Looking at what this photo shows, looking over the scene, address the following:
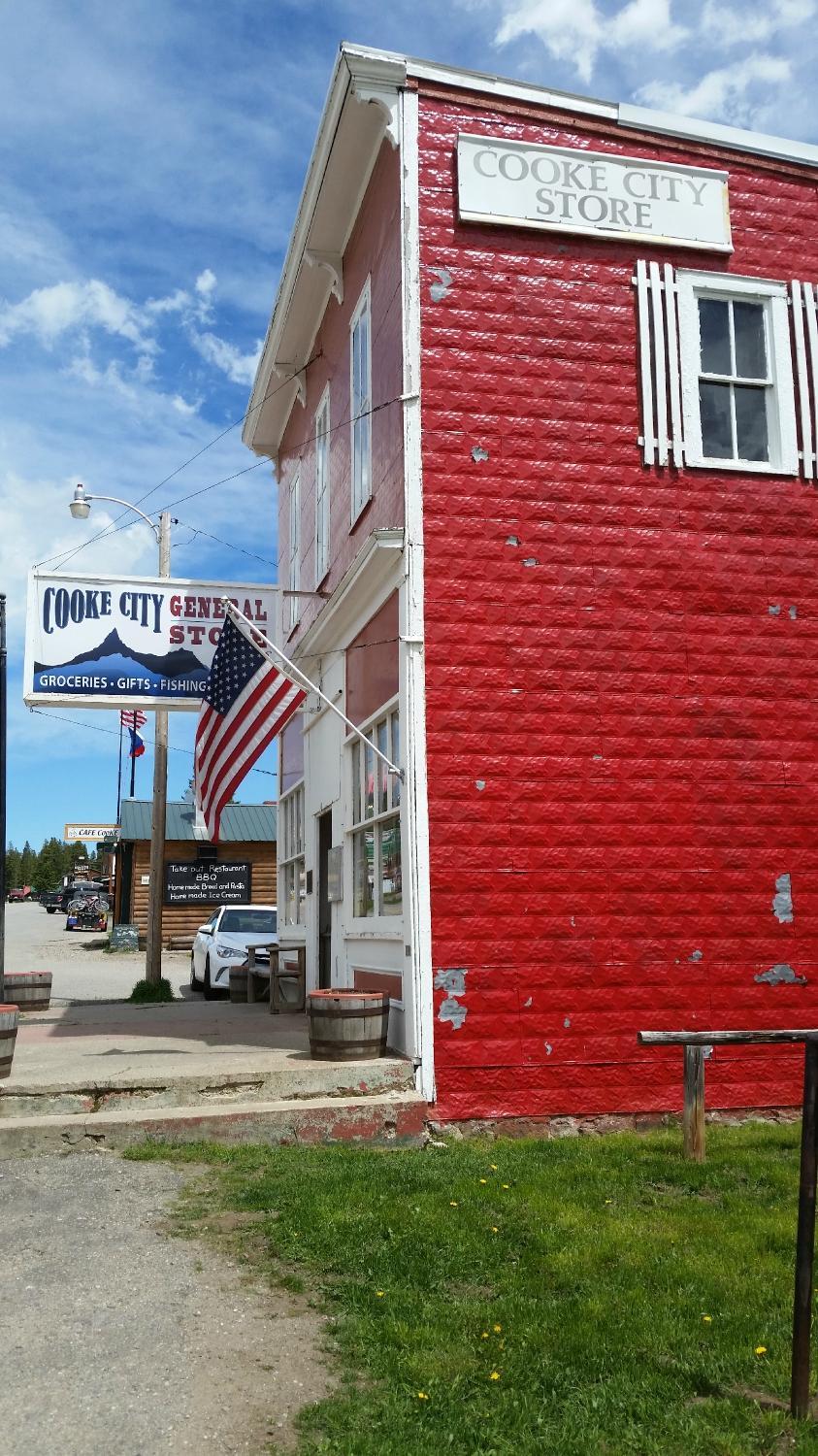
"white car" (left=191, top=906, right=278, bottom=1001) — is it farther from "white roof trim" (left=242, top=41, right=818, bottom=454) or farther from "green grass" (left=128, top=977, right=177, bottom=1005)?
"white roof trim" (left=242, top=41, right=818, bottom=454)

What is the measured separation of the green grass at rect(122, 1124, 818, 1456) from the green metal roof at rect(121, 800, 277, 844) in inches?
1161

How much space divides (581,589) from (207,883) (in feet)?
89.5

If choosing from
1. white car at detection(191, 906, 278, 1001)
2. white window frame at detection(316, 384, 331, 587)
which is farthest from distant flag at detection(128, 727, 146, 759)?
white window frame at detection(316, 384, 331, 587)

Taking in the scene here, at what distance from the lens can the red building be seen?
8094mm

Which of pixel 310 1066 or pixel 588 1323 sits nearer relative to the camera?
pixel 588 1323

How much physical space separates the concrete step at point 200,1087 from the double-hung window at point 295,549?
718 cm

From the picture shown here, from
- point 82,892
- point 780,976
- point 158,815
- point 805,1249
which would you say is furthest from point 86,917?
point 805,1249

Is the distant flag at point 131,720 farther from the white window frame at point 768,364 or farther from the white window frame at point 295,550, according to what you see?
the white window frame at point 768,364

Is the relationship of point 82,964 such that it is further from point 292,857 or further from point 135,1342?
point 135,1342

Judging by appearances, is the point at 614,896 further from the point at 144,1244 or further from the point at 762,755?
the point at 144,1244

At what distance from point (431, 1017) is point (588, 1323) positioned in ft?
11.5

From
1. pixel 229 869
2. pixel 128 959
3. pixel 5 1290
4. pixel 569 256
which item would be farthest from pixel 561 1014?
pixel 229 869

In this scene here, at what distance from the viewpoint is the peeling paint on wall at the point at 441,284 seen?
8.71m

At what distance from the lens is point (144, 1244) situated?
537cm
